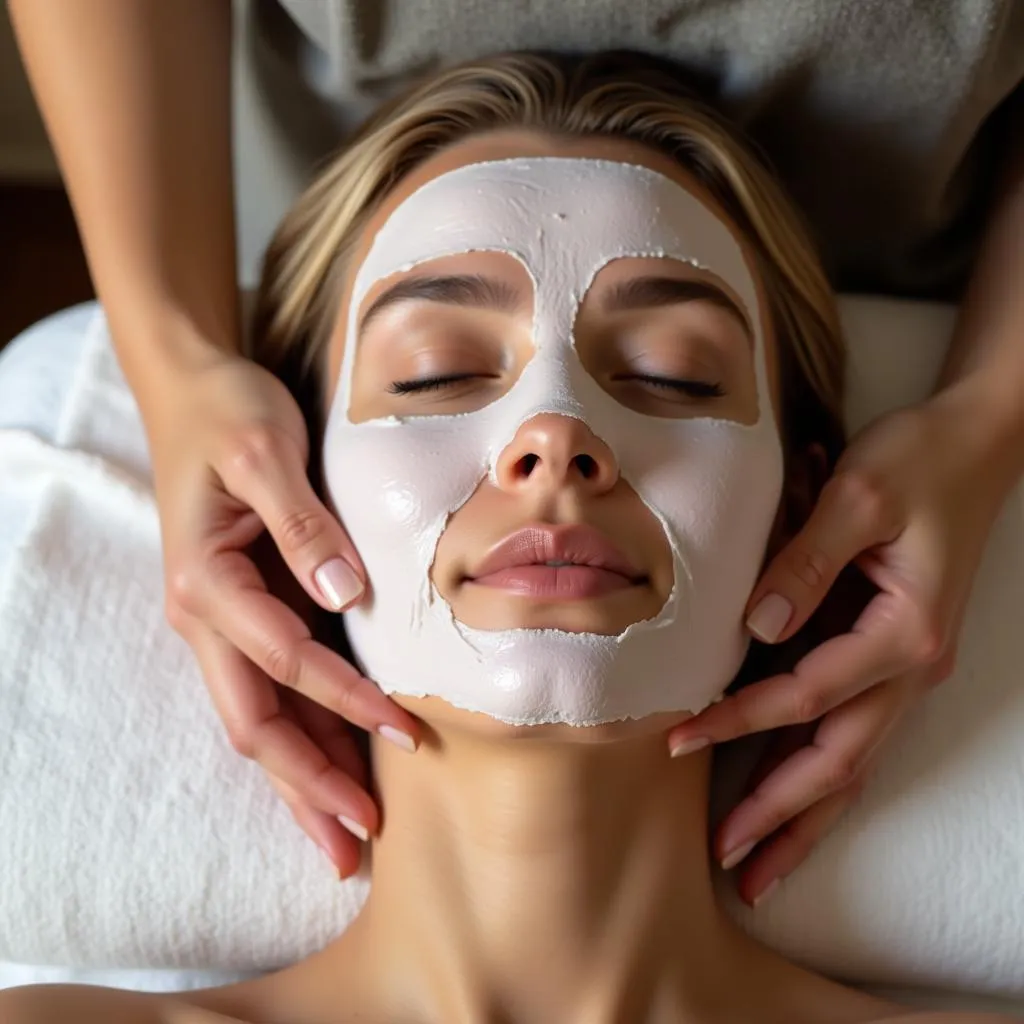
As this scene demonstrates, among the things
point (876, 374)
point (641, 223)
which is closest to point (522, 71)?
point (641, 223)

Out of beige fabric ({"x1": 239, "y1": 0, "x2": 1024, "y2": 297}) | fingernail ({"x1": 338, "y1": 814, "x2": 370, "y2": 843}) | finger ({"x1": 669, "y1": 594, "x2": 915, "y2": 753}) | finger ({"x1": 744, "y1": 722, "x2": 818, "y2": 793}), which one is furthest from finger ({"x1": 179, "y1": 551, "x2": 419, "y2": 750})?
beige fabric ({"x1": 239, "y1": 0, "x2": 1024, "y2": 297})

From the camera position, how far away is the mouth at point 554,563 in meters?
0.73

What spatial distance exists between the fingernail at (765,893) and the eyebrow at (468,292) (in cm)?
52

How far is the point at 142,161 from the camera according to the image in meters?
0.97

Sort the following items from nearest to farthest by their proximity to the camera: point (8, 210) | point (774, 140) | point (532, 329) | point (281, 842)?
point (532, 329) → point (281, 842) → point (774, 140) → point (8, 210)

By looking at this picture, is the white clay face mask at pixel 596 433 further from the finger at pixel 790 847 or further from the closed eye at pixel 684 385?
the finger at pixel 790 847

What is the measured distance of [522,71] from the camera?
0.95 m

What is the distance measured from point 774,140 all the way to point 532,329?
1.42 feet

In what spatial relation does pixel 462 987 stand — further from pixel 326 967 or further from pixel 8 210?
pixel 8 210

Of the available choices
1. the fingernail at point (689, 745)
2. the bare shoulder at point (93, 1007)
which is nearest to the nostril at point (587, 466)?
the fingernail at point (689, 745)

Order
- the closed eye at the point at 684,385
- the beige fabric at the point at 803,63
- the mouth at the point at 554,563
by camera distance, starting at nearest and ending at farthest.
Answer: the mouth at the point at 554,563 < the closed eye at the point at 684,385 < the beige fabric at the point at 803,63

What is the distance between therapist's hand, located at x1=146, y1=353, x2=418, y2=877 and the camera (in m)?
0.82

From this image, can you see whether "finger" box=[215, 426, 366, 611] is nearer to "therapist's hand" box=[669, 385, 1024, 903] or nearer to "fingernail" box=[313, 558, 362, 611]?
"fingernail" box=[313, 558, 362, 611]

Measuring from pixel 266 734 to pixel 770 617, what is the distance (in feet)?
1.31
